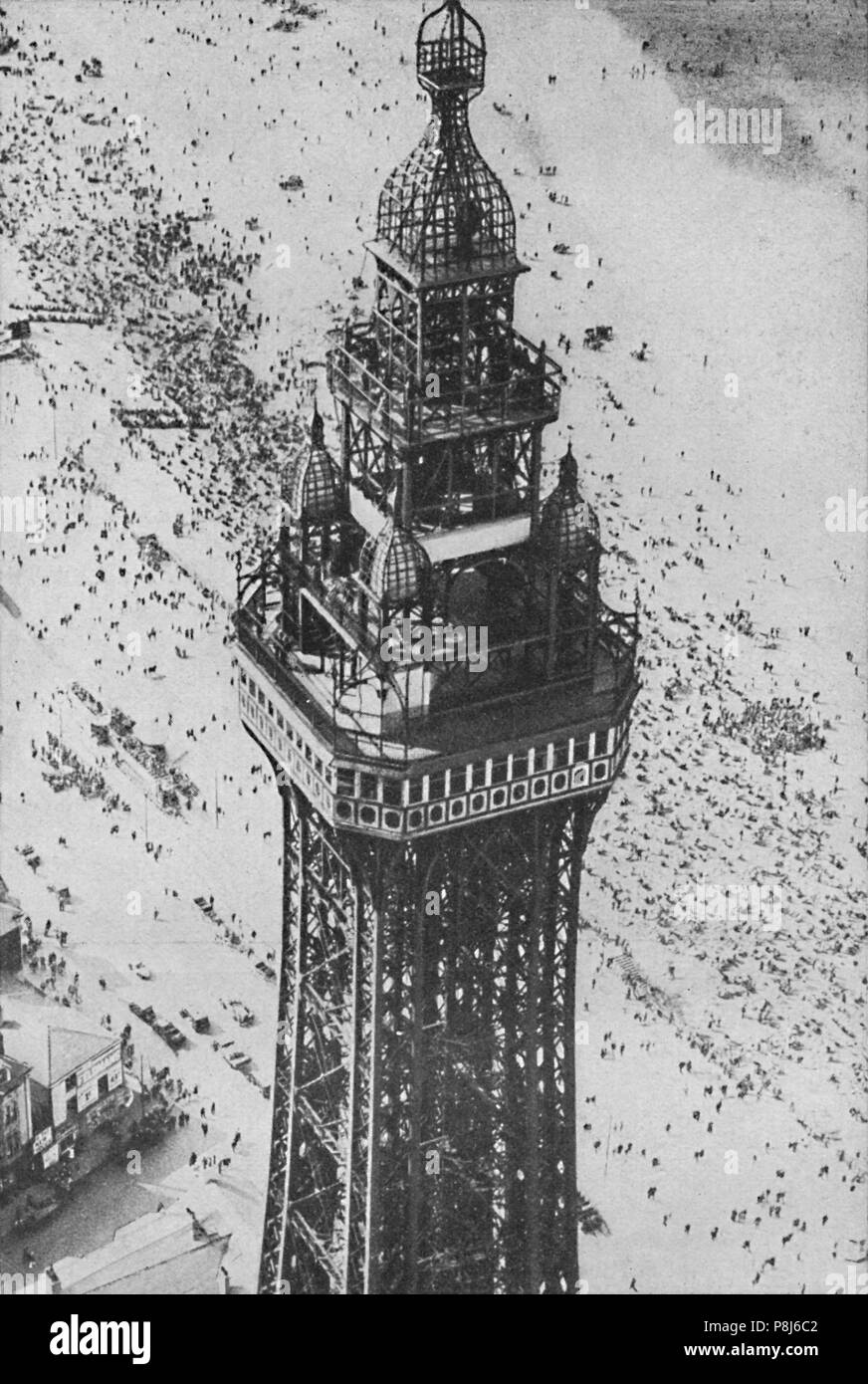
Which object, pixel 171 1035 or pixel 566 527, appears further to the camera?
pixel 171 1035

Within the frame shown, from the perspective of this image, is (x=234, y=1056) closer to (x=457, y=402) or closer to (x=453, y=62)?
(x=457, y=402)

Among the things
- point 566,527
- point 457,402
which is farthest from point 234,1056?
point 457,402

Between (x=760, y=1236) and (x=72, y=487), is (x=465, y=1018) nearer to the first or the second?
(x=760, y=1236)

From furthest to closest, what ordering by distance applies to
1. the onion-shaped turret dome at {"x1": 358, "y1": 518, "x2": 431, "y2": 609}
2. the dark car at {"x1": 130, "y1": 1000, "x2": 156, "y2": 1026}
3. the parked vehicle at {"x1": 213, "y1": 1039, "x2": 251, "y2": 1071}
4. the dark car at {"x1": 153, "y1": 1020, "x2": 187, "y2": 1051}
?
1. the dark car at {"x1": 130, "y1": 1000, "x2": 156, "y2": 1026}
2. the dark car at {"x1": 153, "y1": 1020, "x2": 187, "y2": 1051}
3. the parked vehicle at {"x1": 213, "y1": 1039, "x2": 251, "y2": 1071}
4. the onion-shaped turret dome at {"x1": 358, "y1": 518, "x2": 431, "y2": 609}

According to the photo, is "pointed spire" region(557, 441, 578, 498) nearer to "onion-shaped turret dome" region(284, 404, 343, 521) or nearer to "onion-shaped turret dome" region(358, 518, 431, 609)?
"onion-shaped turret dome" region(358, 518, 431, 609)

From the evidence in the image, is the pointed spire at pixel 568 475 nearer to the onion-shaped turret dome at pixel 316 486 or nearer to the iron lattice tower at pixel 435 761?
the iron lattice tower at pixel 435 761

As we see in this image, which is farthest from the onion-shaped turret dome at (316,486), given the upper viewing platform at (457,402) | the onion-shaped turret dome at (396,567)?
the onion-shaped turret dome at (396,567)

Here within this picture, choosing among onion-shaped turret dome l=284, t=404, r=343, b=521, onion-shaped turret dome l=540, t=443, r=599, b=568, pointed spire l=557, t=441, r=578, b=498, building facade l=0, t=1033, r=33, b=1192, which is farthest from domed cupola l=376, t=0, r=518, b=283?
building facade l=0, t=1033, r=33, b=1192
